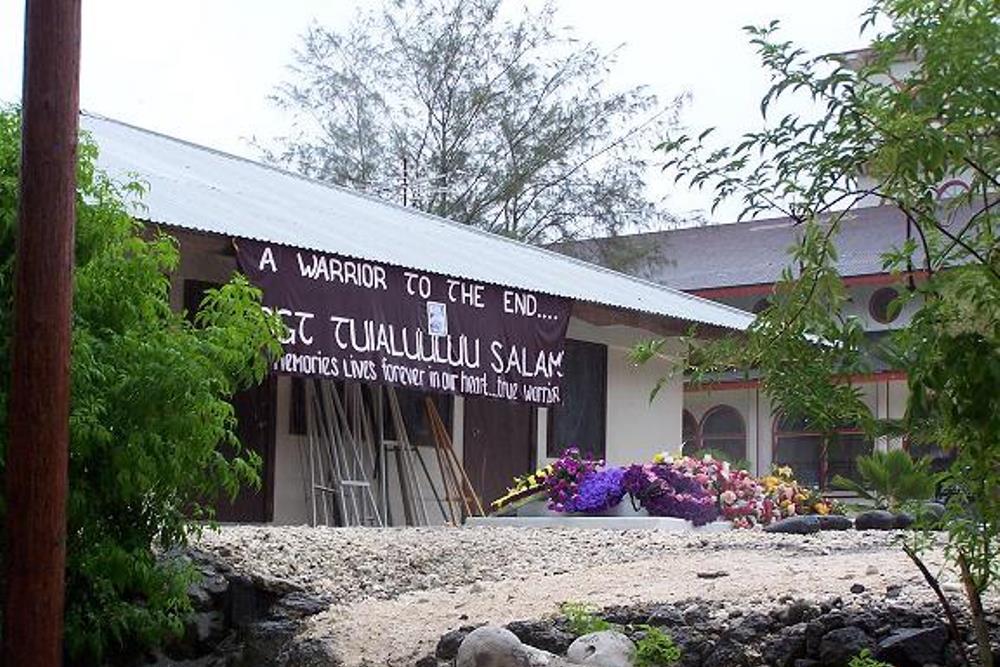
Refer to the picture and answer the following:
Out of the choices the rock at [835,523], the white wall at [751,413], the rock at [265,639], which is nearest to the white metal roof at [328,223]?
the rock at [265,639]

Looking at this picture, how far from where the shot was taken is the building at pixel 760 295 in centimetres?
3030

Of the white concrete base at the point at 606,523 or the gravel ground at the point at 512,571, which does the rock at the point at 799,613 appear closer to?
the gravel ground at the point at 512,571

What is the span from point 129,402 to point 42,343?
2.23m

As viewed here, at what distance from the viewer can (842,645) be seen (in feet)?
26.0

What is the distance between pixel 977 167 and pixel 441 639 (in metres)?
4.76

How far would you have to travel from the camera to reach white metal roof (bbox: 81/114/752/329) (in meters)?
14.3

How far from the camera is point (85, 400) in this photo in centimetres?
758

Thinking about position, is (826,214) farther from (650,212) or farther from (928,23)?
(650,212)

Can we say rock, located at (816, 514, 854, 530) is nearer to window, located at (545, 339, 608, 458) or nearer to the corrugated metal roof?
window, located at (545, 339, 608, 458)

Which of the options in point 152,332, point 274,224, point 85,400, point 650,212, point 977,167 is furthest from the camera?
point 650,212

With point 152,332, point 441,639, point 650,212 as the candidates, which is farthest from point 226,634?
point 650,212

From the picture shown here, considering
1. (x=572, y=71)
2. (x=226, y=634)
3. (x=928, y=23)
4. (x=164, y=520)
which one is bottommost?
(x=226, y=634)

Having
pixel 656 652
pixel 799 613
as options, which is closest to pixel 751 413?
pixel 799 613

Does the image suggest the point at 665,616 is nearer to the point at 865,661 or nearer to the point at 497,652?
the point at 497,652
